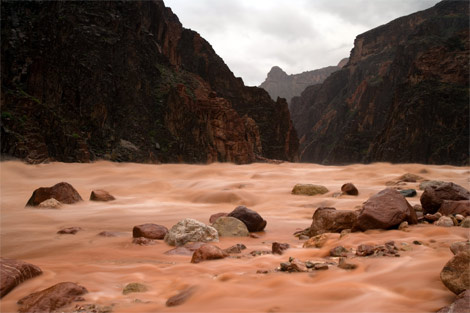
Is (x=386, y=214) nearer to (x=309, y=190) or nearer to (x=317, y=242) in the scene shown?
(x=317, y=242)

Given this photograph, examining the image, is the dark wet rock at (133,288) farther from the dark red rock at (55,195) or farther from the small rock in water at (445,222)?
the dark red rock at (55,195)

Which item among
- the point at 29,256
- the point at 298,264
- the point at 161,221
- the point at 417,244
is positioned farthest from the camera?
the point at 161,221

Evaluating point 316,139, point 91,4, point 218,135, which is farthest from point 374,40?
point 91,4

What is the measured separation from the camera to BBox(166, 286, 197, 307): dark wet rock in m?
Answer: 1.65

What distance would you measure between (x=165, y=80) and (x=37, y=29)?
16.4 meters

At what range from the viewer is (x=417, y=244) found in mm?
2482

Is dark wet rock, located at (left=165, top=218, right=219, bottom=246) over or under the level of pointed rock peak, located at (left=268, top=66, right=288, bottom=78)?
under

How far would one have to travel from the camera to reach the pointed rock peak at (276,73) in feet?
605

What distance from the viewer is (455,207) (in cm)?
353

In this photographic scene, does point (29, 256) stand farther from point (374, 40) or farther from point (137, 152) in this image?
point (374, 40)

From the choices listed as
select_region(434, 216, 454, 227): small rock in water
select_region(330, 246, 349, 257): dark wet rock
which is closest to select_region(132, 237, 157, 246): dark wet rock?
select_region(330, 246, 349, 257): dark wet rock

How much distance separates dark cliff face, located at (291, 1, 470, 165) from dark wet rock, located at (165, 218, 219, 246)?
164 feet

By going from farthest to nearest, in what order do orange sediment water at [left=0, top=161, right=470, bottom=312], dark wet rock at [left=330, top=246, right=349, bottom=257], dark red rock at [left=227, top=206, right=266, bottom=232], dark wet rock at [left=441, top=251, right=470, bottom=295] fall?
dark red rock at [left=227, top=206, right=266, bottom=232] < dark wet rock at [left=330, top=246, right=349, bottom=257] < orange sediment water at [left=0, top=161, right=470, bottom=312] < dark wet rock at [left=441, top=251, right=470, bottom=295]

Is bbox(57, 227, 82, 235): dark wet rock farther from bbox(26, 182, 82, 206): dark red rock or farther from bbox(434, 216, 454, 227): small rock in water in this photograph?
bbox(434, 216, 454, 227): small rock in water
